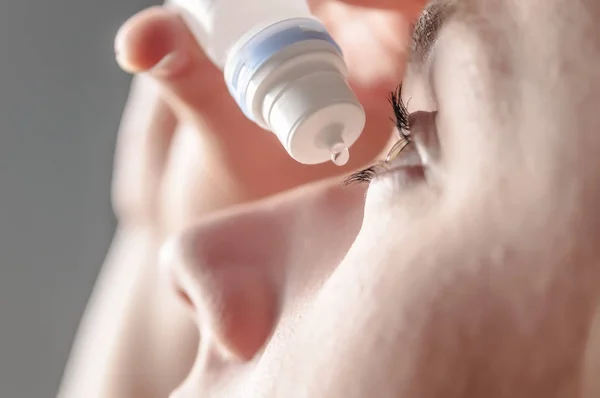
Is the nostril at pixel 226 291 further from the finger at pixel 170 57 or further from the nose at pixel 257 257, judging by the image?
the finger at pixel 170 57

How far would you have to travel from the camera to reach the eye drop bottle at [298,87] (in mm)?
505

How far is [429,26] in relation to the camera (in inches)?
19.5

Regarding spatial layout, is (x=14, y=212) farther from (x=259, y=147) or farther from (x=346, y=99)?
(x=346, y=99)

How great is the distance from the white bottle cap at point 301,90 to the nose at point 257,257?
0.10m

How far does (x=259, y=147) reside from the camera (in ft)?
2.72

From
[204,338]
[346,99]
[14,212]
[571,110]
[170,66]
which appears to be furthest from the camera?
[14,212]

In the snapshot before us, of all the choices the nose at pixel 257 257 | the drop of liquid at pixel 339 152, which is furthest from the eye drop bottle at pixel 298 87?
the nose at pixel 257 257

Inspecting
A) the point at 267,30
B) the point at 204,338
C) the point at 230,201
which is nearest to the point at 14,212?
the point at 230,201

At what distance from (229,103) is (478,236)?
452 millimetres

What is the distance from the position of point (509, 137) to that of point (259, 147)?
1.49ft

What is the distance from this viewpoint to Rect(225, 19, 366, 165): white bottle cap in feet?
1.66

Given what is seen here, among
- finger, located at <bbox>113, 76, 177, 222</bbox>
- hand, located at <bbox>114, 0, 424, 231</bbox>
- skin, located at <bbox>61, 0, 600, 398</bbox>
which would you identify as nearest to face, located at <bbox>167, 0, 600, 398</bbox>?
skin, located at <bbox>61, 0, 600, 398</bbox>

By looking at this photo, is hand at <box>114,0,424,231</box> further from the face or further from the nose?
the face

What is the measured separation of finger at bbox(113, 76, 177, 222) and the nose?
33cm
